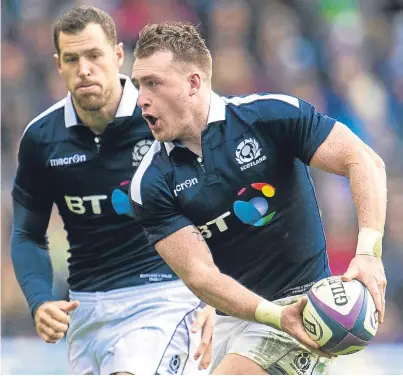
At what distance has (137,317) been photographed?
5672 millimetres

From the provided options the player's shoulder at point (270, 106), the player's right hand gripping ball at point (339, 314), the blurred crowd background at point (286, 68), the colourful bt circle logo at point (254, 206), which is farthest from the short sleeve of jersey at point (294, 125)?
the blurred crowd background at point (286, 68)

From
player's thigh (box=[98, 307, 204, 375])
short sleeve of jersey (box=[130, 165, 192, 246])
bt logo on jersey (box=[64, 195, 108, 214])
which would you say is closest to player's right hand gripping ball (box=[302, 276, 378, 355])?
short sleeve of jersey (box=[130, 165, 192, 246])

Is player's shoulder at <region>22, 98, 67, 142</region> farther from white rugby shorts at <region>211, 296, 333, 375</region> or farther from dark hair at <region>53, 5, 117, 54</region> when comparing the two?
white rugby shorts at <region>211, 296, 333, 375</region>

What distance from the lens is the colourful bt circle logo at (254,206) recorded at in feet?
15.8

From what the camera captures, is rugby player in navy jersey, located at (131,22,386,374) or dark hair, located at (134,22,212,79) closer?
rugby player in navy jersey, located at (131,22,386,374)

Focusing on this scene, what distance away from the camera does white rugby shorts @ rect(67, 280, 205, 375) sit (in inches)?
216

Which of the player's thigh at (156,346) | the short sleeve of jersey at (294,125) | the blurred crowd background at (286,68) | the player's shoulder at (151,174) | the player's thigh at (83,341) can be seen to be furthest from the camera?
the blurred crowd background at (286,68)

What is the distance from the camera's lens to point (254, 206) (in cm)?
482

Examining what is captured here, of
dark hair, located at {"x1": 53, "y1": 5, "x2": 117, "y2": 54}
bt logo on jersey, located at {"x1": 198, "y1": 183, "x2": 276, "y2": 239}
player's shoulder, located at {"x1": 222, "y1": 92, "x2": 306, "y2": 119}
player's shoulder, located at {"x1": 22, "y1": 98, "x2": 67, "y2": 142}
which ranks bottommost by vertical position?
bt logo on jersey, located at {"x1": 198, "y1": 183, "x2": 276, "y2": 239}

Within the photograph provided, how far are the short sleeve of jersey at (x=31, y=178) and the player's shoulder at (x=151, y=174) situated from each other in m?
1.01

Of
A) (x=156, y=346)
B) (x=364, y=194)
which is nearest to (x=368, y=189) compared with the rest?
(x=364, y=194)

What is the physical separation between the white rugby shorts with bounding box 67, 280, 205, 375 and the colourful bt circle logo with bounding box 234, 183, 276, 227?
1034 mm

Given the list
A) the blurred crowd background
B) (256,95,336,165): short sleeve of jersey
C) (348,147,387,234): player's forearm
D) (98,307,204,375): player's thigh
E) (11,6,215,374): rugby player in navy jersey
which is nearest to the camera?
(348,147,387,234): player's forearm

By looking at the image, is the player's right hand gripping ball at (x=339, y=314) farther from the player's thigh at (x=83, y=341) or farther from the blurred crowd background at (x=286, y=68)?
the blurred crowd background at (x=286, y=68)
